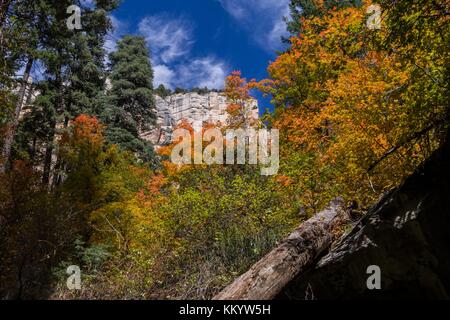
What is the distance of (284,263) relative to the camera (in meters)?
6.07

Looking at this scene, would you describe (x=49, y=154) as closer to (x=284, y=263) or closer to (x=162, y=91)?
(x=284, y=263)

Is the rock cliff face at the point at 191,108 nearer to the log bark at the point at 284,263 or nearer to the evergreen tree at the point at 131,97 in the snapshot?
the evergreen tree at the point at 131,97

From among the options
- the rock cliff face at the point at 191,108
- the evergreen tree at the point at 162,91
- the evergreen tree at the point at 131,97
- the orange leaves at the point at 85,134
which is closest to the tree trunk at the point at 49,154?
the orange leaves at the point at 85,134

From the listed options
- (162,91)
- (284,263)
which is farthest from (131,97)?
(162,91)

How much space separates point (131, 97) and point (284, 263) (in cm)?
2587

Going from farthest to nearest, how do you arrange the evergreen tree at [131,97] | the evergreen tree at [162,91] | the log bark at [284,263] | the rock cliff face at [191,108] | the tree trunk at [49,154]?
the evergreen tree at [162,91] → the rock cliff face at [191,108] → the evergreen tree at [131,97] → the tree trunk at [49,154] → the log bark at [284,263]

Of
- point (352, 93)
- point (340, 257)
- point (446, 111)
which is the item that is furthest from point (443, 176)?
point (352, 93)

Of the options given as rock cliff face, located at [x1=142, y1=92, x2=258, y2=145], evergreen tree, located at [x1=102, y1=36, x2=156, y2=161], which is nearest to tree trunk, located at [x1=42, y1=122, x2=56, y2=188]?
evergreen tree, located at [x1=102, y1=36, x2=156, y2=161]

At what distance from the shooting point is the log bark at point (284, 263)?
5430mm

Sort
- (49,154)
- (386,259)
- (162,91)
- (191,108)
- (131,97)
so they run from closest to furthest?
(386,259)
(49,154)
(131,97)
(191,108)
(162,91)

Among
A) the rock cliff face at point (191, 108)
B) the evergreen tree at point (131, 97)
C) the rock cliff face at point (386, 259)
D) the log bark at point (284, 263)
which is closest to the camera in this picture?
the rock cliff face at point (386, 259)

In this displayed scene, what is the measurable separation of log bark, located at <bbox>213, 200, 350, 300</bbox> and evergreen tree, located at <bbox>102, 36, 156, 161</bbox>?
19944mm

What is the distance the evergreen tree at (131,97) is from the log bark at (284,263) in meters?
19.9

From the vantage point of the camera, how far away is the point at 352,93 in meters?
10.2
